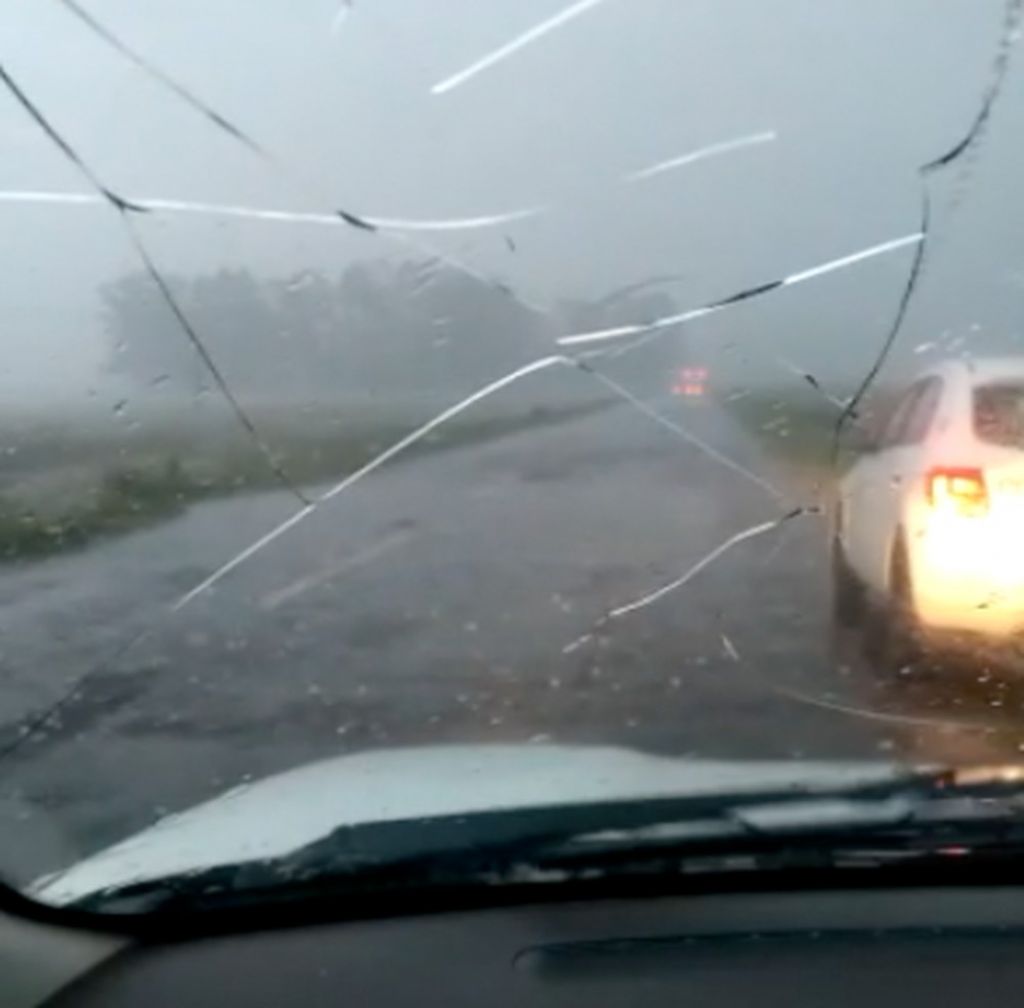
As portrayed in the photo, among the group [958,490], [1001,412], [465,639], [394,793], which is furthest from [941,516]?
[394,793]

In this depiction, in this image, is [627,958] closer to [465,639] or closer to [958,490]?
[465,639]

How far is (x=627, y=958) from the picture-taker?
4426 mm

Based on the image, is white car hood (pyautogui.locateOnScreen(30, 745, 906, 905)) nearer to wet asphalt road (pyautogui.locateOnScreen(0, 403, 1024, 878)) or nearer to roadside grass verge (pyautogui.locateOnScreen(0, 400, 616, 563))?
wet asphalt road (pyautogui.locateOnScreen(0, 403, 1024, 878))

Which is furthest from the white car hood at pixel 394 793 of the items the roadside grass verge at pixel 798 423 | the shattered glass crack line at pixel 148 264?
the roadside grass verge at pixel 798 423

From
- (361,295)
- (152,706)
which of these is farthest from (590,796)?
(361,295)

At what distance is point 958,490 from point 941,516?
0.11 m

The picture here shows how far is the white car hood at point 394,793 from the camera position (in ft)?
15.5

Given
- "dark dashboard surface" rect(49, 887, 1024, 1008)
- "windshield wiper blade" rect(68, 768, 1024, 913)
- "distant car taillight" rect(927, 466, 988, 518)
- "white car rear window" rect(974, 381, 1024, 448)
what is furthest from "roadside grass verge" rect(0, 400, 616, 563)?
"dark dashboard surface" rect(49, 887, 1024, 1008)

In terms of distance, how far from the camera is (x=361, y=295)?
21.9 ft

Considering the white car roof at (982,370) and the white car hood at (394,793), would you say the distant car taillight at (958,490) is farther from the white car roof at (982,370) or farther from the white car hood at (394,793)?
the white car hood at (394,793)

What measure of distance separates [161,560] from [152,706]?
924 mm

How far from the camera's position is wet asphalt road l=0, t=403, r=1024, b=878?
6023mm

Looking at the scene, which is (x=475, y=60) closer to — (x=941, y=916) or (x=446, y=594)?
(x=446, y=594)

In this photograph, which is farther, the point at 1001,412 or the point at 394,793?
the point at 1001,412
